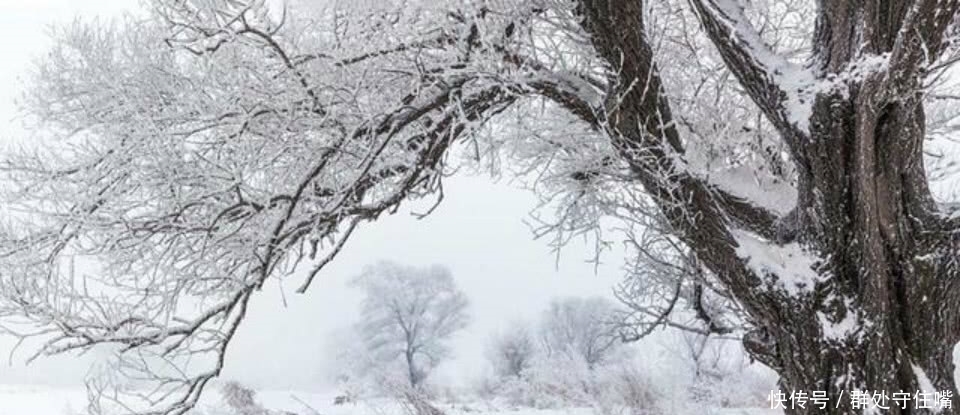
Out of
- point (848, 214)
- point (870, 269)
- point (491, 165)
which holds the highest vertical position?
point (491, 165)

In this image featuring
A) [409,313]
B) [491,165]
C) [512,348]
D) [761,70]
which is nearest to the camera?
[761,70]

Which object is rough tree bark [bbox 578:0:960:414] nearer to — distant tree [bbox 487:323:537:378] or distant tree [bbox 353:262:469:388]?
distant tree [bbox 487:323:537:378]

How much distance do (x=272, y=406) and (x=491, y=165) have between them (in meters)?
7.80

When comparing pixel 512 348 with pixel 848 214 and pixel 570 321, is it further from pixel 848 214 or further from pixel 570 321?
pixel 848 214

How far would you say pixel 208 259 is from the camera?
3117 mm

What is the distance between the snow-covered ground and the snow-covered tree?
15.7 feet

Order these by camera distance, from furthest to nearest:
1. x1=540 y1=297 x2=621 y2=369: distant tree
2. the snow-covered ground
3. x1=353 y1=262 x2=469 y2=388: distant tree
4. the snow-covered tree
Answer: x1=353 y1=262 x2=469 y2=388: distant tree < x1=540 y1=297 x2=621 y2=369: distant tree < the snow-covered ground < the snow-covered tree

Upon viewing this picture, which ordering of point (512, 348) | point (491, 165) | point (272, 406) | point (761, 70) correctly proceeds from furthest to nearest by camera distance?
point (512, 348) → point (272, 406) → point (491, 165) → point (761, 70)

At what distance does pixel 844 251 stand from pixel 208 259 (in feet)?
9.12

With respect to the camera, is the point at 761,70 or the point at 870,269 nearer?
the point at 870,269

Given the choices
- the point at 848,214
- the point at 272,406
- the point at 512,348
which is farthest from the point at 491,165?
the point at 512,348

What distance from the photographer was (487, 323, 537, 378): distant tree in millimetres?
20641

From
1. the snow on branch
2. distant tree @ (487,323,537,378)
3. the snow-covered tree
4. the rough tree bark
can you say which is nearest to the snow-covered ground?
the snow-covered tree

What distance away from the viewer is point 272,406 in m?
9.78
